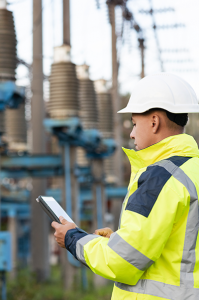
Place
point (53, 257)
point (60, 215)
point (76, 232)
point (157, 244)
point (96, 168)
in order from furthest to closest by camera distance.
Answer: point (53, 257) < point (96, 168) < point (60, 215) < point (76, 232) < point (157, 244)

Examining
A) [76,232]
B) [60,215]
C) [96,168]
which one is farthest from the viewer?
[96,168]

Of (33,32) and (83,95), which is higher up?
(33,32)

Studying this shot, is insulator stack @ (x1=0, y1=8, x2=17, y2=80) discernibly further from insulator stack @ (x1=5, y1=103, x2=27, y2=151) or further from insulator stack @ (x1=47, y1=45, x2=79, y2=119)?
insulator stack @ (x1=5, y1=103, x2=27, y2=151)

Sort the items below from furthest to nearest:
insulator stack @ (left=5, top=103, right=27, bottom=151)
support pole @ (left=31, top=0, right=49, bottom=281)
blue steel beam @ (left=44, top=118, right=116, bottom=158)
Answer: insulator stack @ (left=5, top=103, right=27, bottom=151), support pole @ (left=31, top=0, right=49, bottom=281), blue steel beam @ (left=44, top=118, right=116, bottom=158)

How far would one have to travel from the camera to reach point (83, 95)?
383 inches

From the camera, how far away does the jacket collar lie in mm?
1921

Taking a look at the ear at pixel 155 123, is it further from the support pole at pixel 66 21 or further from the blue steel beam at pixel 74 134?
the support pole at pixel 66 21

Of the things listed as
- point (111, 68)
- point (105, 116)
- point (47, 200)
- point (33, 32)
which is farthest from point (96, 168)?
point (47, 200)

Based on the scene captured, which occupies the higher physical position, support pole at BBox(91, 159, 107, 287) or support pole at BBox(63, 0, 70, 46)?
support pole at BBox(63, 0, 70, 46)

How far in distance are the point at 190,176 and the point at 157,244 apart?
0.30 metres

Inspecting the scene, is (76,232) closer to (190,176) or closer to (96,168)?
(190,176)

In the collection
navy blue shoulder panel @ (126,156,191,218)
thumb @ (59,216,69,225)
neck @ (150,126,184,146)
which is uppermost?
neck @ (150,126,184,146)

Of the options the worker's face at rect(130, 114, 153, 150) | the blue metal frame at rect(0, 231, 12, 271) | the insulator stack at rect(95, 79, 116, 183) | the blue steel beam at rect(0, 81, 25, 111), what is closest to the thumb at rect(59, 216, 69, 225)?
the worker's face at rect(130, 114, 153, 150)

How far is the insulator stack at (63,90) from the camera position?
8.02 meters
